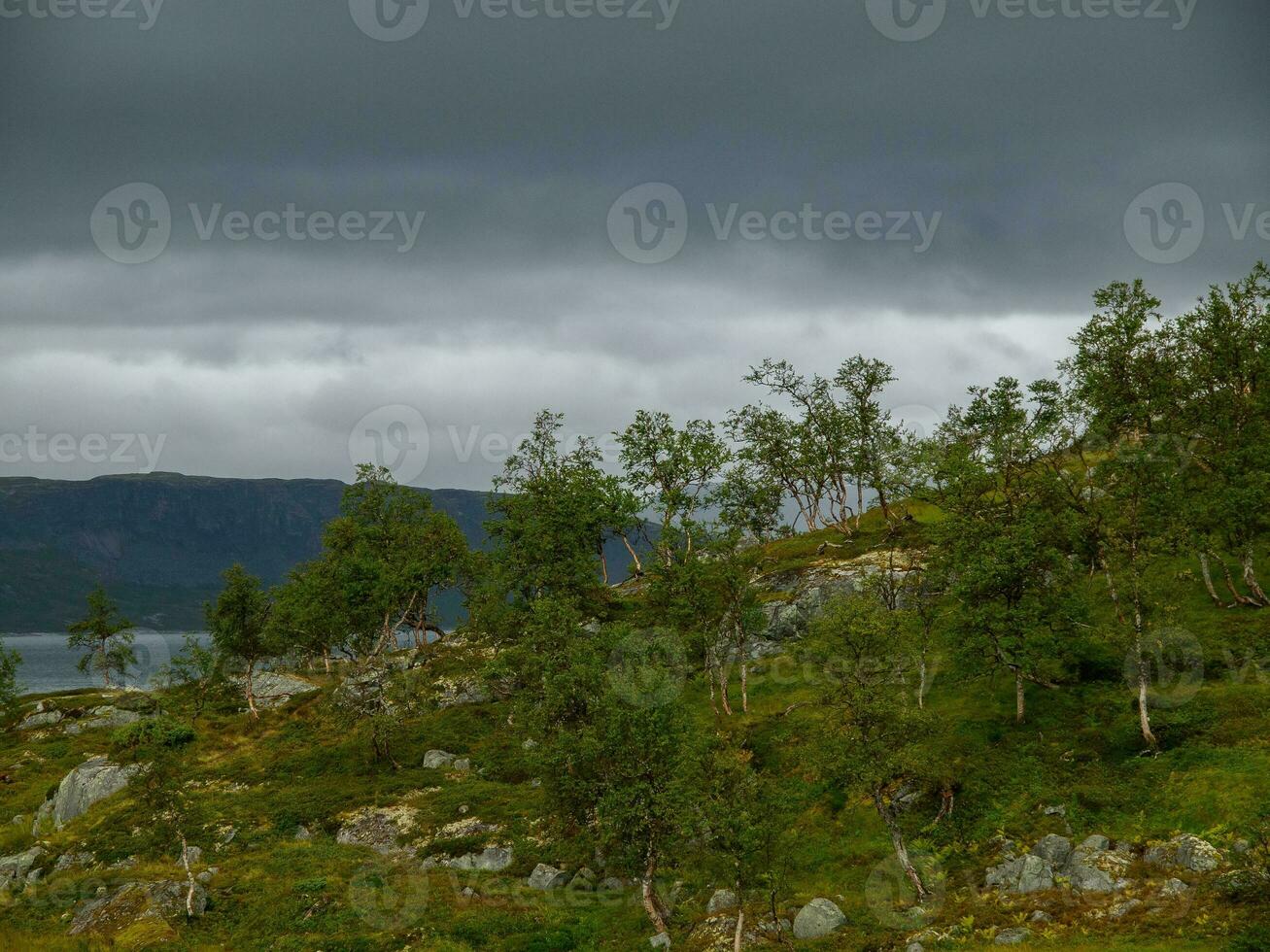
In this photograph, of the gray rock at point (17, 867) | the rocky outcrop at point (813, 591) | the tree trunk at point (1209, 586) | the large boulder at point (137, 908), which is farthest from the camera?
the rocky outcrop at point (813, 591)

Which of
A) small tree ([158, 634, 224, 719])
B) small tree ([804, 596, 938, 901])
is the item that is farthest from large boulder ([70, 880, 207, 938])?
small tree ([158, 634, 224, 719])

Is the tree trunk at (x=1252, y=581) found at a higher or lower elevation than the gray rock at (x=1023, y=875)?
→ higher

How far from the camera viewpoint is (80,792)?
63.7 meters

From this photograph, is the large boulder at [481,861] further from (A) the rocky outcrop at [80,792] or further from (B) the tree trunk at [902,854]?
(A) the rocky outcrop at [80,792]

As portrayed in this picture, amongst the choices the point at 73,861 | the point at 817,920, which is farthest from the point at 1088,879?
the point at 73,861

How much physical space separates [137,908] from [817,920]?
119 ft

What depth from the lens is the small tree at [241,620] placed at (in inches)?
3194

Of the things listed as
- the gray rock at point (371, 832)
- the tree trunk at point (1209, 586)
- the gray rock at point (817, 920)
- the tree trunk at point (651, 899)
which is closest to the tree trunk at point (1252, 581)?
the tree trunk at point (1209, 586)

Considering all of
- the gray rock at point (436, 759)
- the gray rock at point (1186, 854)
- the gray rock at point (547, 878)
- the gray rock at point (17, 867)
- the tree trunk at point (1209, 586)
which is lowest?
the gray rock at point (17, 867)

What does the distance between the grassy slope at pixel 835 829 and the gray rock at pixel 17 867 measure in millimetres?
1813

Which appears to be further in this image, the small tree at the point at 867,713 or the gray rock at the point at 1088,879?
the small tree at the point at 867,713

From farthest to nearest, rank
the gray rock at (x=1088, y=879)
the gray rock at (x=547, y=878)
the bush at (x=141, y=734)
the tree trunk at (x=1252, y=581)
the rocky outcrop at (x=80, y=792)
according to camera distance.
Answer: the bush at (x=141, y=734) < the rocky outcrop at (x=80, y=792) < the tree trunk at (x=1252, y=581) < the gray rock at (x=547, y=878) < the gray rock at (x=1088, y=879)

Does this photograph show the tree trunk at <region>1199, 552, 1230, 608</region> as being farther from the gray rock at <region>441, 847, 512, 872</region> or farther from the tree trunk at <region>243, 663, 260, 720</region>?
the tree trunk at <region>243, 663, 260, 720</region>

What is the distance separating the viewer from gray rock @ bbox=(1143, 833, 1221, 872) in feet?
102
